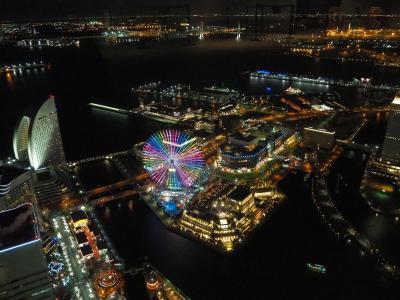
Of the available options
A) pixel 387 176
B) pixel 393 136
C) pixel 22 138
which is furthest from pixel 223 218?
pixel 393 136

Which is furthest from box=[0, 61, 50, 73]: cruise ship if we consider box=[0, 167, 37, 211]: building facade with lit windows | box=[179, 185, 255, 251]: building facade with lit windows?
box=[179, 185, 255, 251]: building facade with lit windows

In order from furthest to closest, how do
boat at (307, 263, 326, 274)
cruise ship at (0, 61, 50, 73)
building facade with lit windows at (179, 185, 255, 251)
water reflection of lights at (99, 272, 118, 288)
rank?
1. cruise ship at (0, 61, 50, 73)
2. building facade with lit windows at (179, 185, 255, 251)
3. boat at (307, 263, 326, 274)
4. water reflection of lights at (99, 272, 118, 288)

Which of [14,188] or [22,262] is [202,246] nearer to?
[22,262]

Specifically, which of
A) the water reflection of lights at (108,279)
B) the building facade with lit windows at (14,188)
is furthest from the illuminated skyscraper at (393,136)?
→ the building facade with lit windows at (14,188)

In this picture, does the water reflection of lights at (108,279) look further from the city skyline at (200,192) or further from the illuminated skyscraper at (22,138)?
the illuminated skyscraper at (22,138)

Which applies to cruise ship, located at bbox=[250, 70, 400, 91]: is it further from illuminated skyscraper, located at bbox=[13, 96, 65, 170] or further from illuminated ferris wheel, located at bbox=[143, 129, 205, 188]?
illuminated skyscraper, located at bbox=[13, 96, 65, 170]

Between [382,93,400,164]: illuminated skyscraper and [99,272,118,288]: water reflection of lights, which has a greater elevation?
[382,93,400,164]: illuminated skyscraper

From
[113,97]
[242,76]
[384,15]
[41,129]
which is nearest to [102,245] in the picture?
[41,129]
